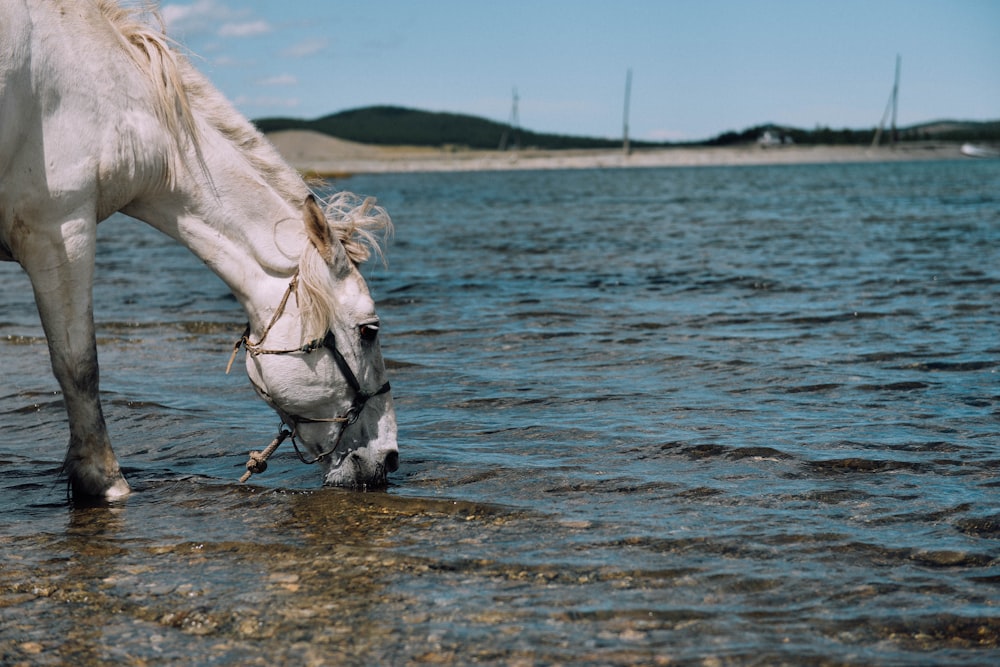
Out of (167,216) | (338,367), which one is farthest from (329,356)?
(167,216)

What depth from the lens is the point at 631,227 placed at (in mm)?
27750

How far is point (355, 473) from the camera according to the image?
5.90 meters

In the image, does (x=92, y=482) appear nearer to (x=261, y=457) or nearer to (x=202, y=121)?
(x=261, y=457)

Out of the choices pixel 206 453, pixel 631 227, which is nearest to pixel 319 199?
pixel 206 453

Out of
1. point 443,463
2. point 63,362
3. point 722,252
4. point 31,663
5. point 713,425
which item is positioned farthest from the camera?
point 722,252

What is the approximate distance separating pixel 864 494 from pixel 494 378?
421 cm

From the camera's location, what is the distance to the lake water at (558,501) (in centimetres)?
402

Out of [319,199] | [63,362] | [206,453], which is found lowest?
[206,453]

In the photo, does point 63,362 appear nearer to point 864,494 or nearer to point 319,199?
point 319,199

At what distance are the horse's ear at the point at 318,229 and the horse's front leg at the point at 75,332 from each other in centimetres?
106

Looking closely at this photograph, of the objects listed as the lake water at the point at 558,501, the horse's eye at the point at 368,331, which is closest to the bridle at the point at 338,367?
the horse's eye at the point at 368,331

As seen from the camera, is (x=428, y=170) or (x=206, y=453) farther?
(x=428, y=170)

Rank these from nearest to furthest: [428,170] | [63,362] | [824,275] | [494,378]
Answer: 1. [63,362]
2. [494,378]
3. [824,275]
4. [428,170]

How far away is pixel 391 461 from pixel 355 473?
22 cm
